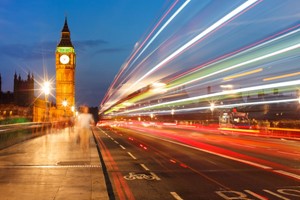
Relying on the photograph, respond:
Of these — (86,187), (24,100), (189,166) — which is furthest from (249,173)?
(24,100)

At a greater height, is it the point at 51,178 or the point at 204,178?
the point at 51,178

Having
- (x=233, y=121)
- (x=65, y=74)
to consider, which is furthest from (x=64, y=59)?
(x=233, y=121)

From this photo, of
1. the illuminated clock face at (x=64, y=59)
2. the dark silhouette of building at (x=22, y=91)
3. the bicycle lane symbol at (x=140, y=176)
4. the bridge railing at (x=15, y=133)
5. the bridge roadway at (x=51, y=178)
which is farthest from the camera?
the dark silhouette of building at (x=22, y=91)

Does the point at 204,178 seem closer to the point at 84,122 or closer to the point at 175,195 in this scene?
the point at 175,195

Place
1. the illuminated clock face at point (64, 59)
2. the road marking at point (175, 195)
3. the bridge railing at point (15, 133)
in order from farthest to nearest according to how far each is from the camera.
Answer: the illuminated clock face at point (64, 59) < the bridge railing at point (15, 133) < the road marking at point (175, 195)

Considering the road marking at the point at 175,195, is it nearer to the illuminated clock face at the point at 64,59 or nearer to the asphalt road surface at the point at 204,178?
the asphalt road surface at the point at 204,178

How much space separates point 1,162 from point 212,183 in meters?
8.01

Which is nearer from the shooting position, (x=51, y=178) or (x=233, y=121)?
(x=51, y=178)

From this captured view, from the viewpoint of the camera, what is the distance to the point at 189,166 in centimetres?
1552

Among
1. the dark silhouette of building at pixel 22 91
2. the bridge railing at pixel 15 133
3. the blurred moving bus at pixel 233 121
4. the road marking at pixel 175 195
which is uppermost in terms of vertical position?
the dark silhouette of building at pixel 22 91

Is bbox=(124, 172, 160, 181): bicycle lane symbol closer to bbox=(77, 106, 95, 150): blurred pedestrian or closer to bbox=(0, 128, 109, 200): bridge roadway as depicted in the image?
bbox=(0, 128, 109, 200): bridge roadway

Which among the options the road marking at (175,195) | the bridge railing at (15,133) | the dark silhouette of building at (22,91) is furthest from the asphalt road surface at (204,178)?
the dark silhouette of building at (22,91)

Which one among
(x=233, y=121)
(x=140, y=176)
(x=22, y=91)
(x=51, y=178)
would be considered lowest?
(x=140, y=176)

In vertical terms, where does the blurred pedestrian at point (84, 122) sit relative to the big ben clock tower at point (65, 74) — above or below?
below
